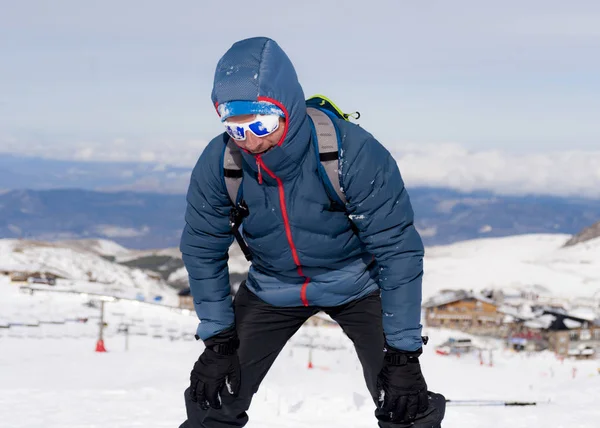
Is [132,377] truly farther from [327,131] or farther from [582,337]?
[582,337]

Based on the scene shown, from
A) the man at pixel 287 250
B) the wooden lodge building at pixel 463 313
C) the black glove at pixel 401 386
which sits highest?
the man at pixel 287 250

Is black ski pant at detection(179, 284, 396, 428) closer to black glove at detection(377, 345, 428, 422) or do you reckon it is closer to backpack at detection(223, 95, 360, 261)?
black glove at detection(377, 345, 428, 422)

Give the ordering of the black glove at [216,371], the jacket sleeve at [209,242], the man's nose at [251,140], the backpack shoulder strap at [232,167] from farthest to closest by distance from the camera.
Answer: the black glove at [216,371], the jacket sleeve at [209,242], the backpack shoulder strap at [232,167], the man's nose at [251,140]

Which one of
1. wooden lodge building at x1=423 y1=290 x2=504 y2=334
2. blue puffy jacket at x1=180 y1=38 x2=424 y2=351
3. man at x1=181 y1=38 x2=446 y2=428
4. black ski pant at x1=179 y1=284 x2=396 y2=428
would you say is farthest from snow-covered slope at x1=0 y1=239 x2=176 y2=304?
blue puffy jacket at x1=180 y1=38 x2=424 y2=351

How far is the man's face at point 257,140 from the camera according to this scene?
419 cm

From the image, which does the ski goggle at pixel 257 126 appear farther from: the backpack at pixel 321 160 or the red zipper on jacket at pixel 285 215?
the backpack at pixel 321 160

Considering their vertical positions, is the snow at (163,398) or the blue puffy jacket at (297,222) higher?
the blue puffy jacket at (297,222)

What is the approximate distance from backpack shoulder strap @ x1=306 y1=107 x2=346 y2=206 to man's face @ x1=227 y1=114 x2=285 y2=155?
0.27 meters

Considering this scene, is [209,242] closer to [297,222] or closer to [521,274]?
[297,222]

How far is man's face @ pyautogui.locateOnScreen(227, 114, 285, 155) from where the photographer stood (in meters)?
4.19

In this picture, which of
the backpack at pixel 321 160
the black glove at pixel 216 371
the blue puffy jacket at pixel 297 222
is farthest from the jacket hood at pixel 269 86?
the black glove at pixel 216 371

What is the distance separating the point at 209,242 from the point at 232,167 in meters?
0.62

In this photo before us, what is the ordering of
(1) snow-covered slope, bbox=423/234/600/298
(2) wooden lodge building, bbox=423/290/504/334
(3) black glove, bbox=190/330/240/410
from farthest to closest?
(1) snow-covered slope, bbox=423/234/600/298 → (2) wooden lodge building, bbox=423/290/504/334 → (3) black glove, bbox=190/330/240/410

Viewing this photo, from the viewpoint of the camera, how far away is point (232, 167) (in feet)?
14.8
